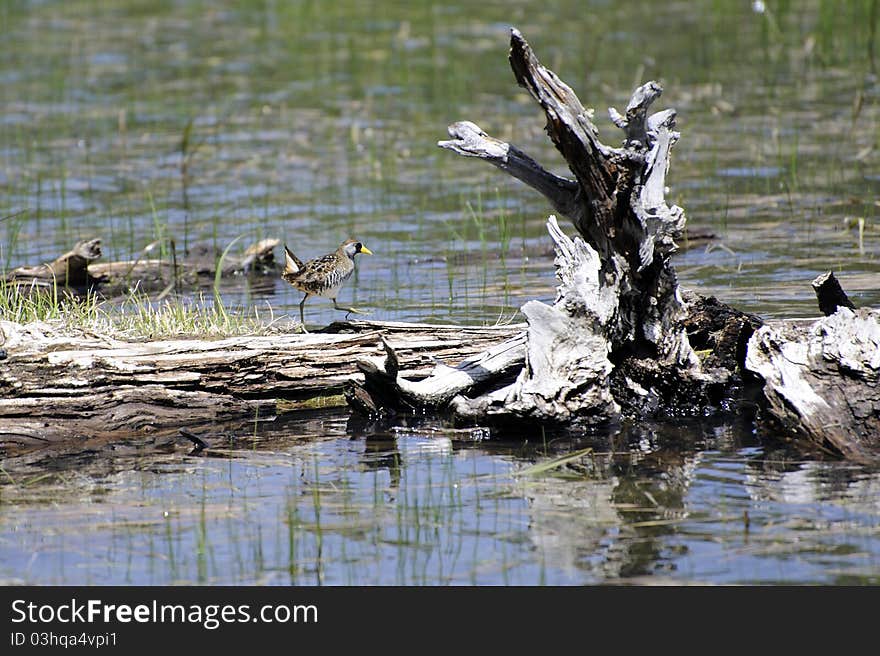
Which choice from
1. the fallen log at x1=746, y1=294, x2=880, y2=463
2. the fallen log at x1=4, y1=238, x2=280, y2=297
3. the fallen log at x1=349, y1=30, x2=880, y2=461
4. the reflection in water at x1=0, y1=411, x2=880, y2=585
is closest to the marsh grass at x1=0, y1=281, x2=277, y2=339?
the reflection in water at x1=0, y1=411, x2=880, y2=585

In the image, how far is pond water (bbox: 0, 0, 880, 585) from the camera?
5754mm

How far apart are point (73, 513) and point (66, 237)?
711 centimetres

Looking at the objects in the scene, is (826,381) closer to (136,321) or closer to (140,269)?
(136,321)

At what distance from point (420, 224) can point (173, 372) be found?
6149 mm

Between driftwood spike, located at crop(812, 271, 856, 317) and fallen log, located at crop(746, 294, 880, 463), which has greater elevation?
driftwood spike, located at crop(812, 271, 856, 317)

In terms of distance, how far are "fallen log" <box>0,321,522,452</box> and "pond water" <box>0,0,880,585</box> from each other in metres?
0.18

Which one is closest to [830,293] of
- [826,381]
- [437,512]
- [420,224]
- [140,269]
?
[826,381]

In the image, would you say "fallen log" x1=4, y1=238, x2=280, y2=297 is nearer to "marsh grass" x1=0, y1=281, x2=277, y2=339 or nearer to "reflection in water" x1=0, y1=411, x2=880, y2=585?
"marsh grass" x1=0, y1=281, x2=277, y2=339

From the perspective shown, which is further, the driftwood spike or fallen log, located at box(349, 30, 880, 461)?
the driftwood spike

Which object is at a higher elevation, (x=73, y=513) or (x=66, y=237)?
(x=66, y=237)

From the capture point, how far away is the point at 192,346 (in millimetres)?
7508
